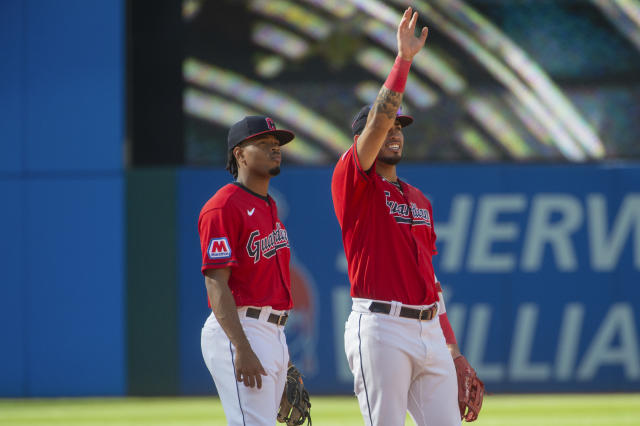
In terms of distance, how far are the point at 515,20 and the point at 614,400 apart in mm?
4834

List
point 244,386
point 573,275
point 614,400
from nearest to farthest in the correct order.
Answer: point 244,386
point 614,400
point 573,275

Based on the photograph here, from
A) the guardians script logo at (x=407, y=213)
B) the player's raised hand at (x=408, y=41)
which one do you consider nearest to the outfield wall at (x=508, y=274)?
the guardians script logo at (x=407, y=213)

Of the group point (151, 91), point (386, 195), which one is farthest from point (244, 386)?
point (151, 91)

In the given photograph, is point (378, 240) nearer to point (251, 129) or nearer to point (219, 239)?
point (219, 239)

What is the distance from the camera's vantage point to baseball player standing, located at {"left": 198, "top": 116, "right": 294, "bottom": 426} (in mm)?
4066

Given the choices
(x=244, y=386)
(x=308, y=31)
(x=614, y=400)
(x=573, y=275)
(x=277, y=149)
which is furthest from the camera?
(x=308, y=31)

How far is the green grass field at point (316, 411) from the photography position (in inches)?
329

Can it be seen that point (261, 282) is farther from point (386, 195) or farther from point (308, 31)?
point (308, 31)

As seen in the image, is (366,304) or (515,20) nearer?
(366,304)

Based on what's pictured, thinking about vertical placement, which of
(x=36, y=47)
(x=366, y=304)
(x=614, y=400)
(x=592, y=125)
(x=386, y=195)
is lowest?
(x=614, y=400)

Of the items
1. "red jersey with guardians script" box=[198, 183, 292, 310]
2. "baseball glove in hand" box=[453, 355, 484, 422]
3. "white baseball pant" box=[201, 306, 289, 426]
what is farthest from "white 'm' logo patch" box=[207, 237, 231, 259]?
"baseball glove in hand" box=[453, 355, 484, 422]

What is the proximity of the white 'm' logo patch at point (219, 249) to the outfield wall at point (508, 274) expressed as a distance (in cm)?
649

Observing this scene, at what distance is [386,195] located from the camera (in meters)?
4.22

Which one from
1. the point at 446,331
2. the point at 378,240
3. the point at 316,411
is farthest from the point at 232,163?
the point at 316,411
